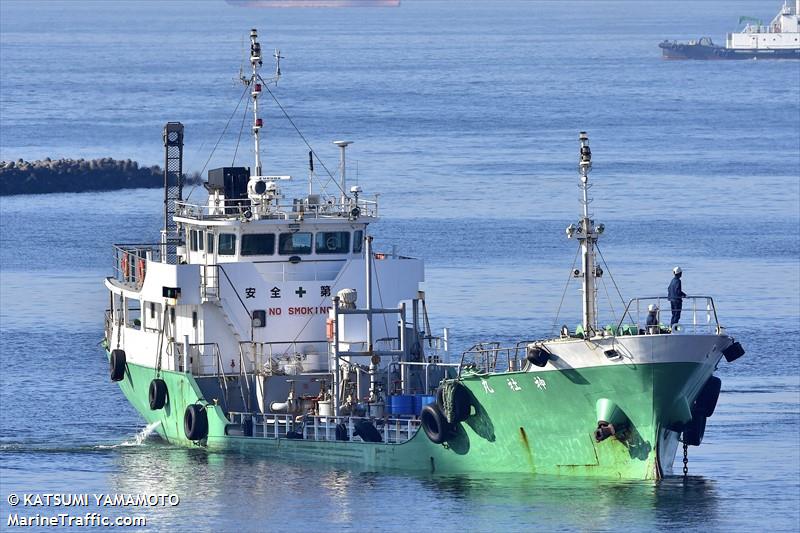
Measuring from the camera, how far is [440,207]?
97.4 metres

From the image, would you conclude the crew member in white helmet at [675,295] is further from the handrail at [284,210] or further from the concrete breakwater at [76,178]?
the concrete breakwater at [76,178]

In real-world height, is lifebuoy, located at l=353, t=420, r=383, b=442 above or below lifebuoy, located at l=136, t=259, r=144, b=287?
below

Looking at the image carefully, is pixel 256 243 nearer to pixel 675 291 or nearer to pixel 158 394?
pixel 158 394

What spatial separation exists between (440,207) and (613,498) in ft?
188

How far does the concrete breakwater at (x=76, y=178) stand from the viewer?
373ft

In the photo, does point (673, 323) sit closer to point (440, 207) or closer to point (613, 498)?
point (613, 498)

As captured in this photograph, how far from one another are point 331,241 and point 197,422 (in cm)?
552

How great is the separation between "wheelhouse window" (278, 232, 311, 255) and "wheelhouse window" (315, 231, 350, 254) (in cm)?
25

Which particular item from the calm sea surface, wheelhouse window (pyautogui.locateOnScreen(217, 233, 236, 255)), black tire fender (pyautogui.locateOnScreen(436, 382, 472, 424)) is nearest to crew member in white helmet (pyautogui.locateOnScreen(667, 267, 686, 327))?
the calm sea surface

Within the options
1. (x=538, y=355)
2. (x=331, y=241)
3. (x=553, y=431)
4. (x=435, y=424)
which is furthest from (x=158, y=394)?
(x=538, y=355)

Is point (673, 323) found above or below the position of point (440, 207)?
below

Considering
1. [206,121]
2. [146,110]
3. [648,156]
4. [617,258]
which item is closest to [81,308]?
[617,258]

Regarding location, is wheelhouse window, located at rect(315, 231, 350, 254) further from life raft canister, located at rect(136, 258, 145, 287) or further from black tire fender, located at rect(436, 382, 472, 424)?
black tire fender, located at rect(436, 382, 472, 424)

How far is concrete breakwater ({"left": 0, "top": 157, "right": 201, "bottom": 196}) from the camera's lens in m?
114
